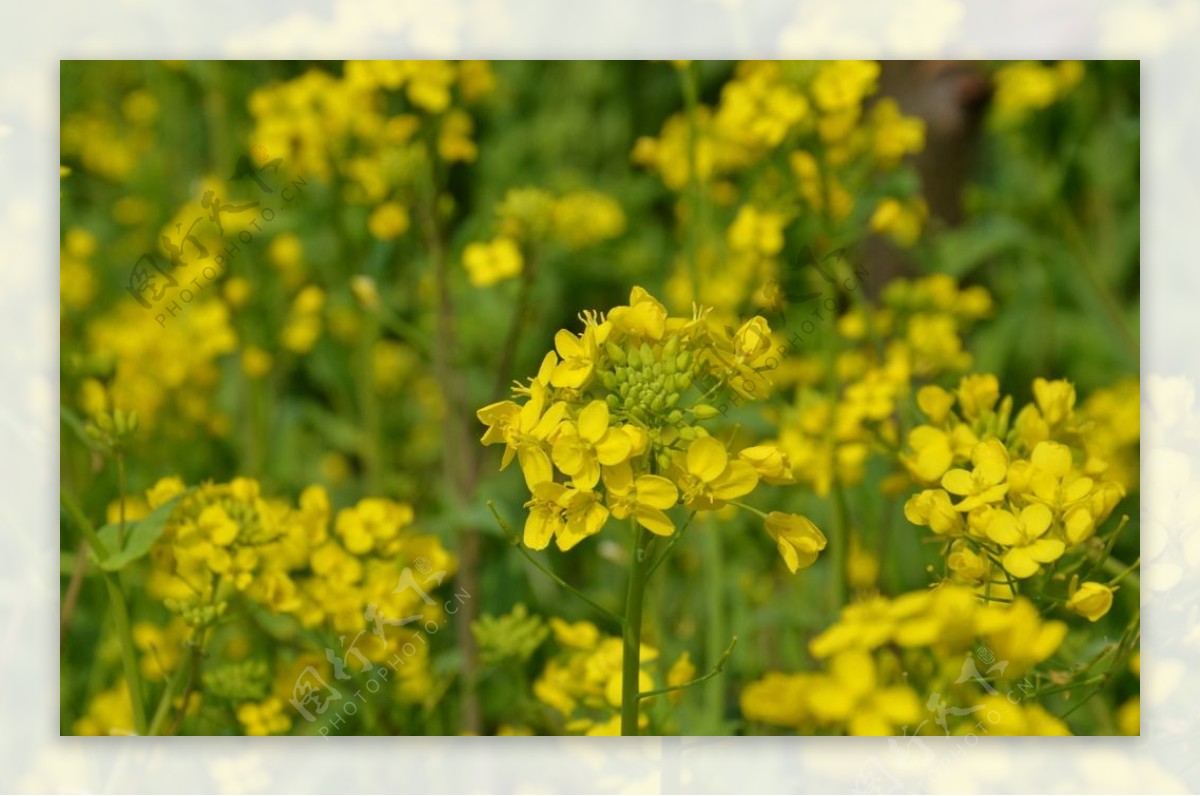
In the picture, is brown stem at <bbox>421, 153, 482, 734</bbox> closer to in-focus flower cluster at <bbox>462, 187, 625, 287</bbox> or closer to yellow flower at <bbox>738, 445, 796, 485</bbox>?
in-focus flower cluster at <bbox>462, 187, 625, 287</bbox>

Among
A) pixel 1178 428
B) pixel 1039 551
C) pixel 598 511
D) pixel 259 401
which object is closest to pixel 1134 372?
pixel 1178 428

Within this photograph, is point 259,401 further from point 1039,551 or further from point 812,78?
point 1039,551

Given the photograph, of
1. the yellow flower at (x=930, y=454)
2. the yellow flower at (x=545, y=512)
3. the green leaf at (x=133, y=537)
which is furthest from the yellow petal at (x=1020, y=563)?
the green leaf at (x=133, y=537)

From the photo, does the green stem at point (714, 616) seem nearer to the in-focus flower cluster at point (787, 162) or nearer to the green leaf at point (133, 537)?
Answer: the in-focus flower cluster at point (787, 162)

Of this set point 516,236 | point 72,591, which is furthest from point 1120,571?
point 72,591

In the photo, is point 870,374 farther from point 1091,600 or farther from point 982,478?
point 1091,600

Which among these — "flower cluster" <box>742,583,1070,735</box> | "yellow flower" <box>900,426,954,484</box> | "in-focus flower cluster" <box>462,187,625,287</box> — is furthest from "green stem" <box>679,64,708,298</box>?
"flower cluster" <box>742,583,1070,735</box>
